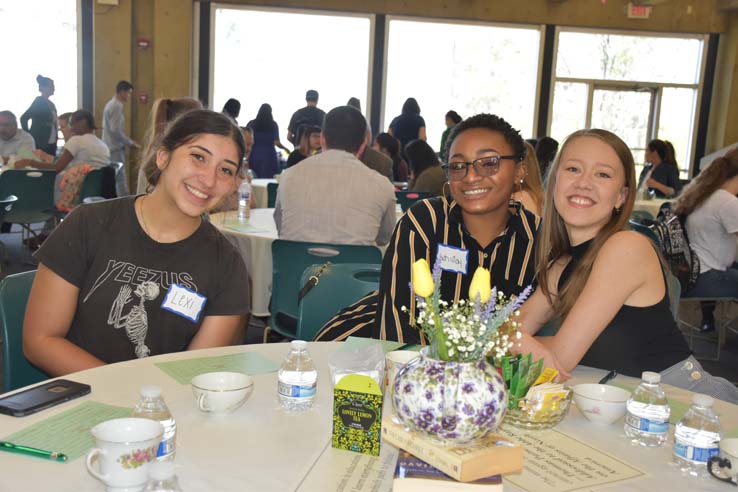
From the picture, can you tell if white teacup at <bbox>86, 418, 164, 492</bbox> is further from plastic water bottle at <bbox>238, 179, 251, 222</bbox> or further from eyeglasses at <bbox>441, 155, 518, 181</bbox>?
plastic water bottle at <bbox>238, 179, 251, 222</bbox>

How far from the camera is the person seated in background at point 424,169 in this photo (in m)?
5.94

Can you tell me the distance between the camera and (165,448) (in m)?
1.14

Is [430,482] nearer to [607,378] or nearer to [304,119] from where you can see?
[607,378]

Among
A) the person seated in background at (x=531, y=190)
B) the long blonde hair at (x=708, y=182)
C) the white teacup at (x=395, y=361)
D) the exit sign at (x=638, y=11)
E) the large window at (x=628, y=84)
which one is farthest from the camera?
the large window at (x=628, y=84)

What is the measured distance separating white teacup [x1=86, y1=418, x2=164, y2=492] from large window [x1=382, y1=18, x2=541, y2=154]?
32.2 ft

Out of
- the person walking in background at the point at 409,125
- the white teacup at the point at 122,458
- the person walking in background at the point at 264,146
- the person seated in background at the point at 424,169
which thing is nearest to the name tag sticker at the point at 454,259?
the white teacup at the point at 122,458

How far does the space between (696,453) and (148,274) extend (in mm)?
1371

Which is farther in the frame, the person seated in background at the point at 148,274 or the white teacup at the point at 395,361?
the person seated in background at the point at 148,274

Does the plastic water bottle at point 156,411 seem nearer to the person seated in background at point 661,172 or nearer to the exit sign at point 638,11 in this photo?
the person seated in background at point 661,172

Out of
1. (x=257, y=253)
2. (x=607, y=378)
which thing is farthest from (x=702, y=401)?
(x=257, y=253)

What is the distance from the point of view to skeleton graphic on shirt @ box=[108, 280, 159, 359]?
187 centimetres

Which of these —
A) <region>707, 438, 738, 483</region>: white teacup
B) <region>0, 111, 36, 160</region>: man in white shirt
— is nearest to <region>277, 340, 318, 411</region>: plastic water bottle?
<region>707, 438, 738, 483</region>: white teacup

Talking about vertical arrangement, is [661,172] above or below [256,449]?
above

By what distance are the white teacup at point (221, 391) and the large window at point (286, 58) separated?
925cm
